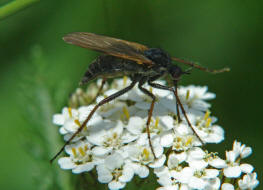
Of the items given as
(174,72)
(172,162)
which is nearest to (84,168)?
(172,162)

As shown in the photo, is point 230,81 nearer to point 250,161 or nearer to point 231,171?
point 250,161

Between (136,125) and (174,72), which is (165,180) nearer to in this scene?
(136,125)

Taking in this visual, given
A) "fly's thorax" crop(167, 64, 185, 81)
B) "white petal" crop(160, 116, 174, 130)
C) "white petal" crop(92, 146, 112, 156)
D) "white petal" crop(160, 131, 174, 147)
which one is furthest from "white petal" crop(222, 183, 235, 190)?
"fly's thorax" crop(167, 64, 185, 81)

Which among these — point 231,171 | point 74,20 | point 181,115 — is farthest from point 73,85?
point 231,171

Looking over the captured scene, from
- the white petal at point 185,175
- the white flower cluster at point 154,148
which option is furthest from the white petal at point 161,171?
the white petal at point 185,175

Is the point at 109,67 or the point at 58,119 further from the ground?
the point at 109,67

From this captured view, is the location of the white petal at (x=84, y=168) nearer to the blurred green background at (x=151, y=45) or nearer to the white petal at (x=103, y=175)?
the white petal at (x=103, y=175)

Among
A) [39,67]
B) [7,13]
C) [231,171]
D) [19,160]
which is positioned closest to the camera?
[231,171]

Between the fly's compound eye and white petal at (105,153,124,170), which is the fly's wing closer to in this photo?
the fly's compound eye
